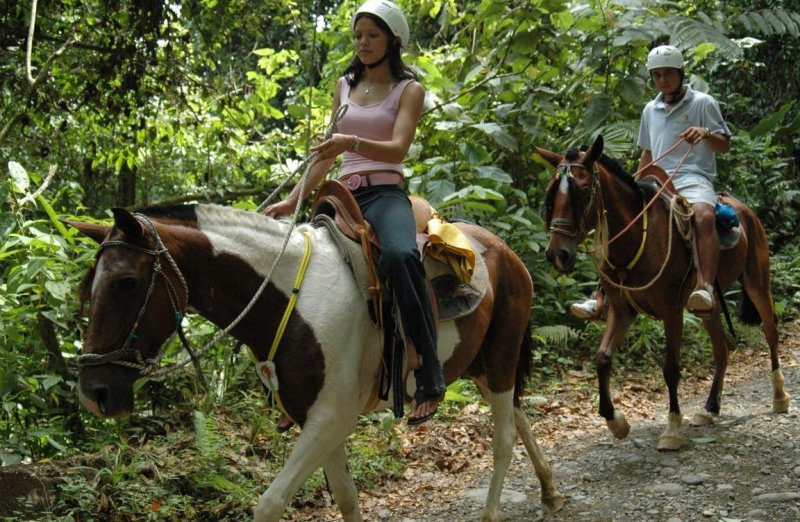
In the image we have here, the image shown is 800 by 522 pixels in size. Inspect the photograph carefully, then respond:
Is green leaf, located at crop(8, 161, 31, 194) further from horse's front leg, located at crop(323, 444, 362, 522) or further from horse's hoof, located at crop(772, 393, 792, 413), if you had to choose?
horse's hoof, located at crop(772, 393, 792, 413)

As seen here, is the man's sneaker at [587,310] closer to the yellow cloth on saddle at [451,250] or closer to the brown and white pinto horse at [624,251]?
the brown and white pinto horse at [624,251]

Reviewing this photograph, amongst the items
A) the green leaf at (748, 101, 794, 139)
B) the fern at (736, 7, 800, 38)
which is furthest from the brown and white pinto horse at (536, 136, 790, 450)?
the green leaf at (748, 101, 794, 139)

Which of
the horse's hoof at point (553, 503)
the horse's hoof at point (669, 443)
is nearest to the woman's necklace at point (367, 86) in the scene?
the horse's hoof at point (553, 503)

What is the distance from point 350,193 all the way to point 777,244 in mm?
11741

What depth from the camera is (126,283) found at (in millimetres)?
3189

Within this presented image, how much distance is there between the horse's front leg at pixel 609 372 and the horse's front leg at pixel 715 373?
3.81ft

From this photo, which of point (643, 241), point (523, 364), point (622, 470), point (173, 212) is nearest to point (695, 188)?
point (643, 241)

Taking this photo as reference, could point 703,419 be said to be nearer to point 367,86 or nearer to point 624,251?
point 624,251

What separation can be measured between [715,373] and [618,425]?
1.82 m

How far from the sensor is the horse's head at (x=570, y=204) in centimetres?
590

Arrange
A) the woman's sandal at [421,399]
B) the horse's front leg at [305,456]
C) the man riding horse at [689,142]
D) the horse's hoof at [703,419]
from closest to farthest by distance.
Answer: the horse's front leg at [305,456] < the woman's sandal at [421,399] < the man riding horse at [689,142] < the horse's hoof at [703,419]

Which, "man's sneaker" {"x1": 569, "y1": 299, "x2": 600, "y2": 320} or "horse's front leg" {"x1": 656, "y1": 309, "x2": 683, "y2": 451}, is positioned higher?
"man's sneaker" {"x1": 569, "y1": 299, "x2": 600, "y2": 320}

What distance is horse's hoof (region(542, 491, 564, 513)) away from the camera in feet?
17.6

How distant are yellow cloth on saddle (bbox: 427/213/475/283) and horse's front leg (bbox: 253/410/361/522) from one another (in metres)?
1.05
